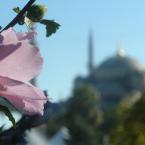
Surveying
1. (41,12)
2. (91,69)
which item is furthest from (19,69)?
(91,69)

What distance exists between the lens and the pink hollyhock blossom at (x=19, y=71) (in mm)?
1034

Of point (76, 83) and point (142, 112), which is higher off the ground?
point (142, 112)

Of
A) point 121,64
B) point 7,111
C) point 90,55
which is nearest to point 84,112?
point 121,64

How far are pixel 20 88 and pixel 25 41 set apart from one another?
8cm

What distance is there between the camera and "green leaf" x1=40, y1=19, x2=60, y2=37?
4.51 ft

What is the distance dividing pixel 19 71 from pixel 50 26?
0.35m

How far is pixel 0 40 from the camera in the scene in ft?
3.41

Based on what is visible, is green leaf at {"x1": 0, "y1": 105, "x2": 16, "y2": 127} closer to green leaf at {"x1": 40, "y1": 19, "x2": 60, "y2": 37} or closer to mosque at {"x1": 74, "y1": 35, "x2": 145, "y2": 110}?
green leaf at {"x1": 40, "y1": 19, "x2": 60, "y2": 37}

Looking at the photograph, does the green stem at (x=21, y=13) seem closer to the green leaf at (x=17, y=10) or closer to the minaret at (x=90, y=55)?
the green leaf at (x=17, y=10)

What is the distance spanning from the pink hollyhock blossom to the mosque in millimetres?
86752

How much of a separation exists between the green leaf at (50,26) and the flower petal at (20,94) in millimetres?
326

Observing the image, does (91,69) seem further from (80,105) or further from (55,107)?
(55,107)

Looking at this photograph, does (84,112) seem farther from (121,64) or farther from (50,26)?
(50,26)

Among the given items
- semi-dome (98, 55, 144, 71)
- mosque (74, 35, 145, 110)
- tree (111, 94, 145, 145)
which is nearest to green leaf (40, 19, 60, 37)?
tree (111, 94, 145, 145)
